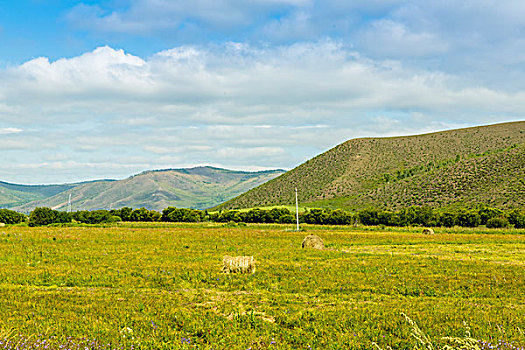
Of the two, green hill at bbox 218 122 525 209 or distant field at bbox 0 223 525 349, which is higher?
green hill at bbox 218 122 525 209

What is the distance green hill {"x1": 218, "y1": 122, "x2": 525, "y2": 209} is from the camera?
110 metres

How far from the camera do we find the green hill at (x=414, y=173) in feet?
362

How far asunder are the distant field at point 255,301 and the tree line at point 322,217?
54504 mm

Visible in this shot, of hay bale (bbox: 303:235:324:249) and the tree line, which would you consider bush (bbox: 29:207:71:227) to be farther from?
hay bale (bbox: 303:235:324:249)

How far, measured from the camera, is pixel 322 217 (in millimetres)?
90500

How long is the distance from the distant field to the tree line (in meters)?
54.5

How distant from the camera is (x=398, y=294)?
1602 cm

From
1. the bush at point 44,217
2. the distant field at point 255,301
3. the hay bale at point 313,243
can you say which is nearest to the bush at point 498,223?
the hay bale at point 313,243

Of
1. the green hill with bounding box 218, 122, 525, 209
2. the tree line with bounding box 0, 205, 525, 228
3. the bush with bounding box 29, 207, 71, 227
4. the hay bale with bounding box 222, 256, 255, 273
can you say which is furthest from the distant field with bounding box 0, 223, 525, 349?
the green hill with bounding box 218, 122, 525, 209

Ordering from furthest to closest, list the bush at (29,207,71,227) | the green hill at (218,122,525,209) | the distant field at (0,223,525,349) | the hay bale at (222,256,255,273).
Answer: the green hill at (218,122,525,209)
the bush at (29,207,71,227)
the hay bale at (222,256,255,273)
the distant field at (0,223,525,349)

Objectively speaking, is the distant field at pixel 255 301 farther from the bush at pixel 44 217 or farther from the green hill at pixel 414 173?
the green hill at pixel 414 173

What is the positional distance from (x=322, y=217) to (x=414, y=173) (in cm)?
7168

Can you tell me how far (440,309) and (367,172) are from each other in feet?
507

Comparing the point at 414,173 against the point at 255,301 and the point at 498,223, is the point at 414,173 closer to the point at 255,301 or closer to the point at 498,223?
the point at 498,223
